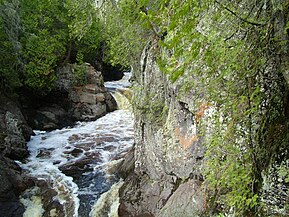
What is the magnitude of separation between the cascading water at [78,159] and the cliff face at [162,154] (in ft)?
3.85

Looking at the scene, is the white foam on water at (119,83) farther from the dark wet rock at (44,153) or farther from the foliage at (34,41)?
the dark wet rock at (44,153)

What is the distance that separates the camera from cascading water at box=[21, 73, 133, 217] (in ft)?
25.8

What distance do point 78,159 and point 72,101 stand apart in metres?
6.13

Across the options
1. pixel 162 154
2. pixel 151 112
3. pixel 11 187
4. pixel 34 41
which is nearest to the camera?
pixel 162 154

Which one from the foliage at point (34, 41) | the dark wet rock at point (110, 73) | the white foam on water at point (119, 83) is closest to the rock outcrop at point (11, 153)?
the foliage at point (34, 41)

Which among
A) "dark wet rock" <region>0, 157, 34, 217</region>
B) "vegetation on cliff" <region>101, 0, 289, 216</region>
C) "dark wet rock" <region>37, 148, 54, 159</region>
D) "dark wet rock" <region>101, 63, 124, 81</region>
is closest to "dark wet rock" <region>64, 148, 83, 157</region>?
"dark wet rock" <region>37, 148, 54, 159</region>

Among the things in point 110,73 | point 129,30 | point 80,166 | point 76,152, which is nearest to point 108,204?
point 80,166

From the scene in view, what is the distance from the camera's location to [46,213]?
727 centimetres

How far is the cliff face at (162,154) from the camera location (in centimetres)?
578

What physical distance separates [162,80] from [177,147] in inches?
71.3

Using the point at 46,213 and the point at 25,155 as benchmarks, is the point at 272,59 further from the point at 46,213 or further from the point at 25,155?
the point at 25,155

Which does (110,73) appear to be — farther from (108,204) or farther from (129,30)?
(108,204)

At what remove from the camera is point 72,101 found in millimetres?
15945

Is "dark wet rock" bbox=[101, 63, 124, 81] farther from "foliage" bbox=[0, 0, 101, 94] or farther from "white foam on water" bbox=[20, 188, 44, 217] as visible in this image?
"white foam on water" bbox=[20, 188, 44, 217]
